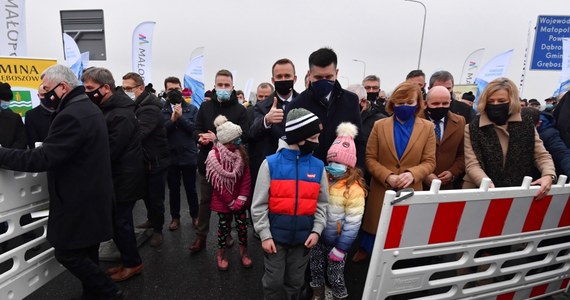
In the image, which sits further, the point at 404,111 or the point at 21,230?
the point at 404,111

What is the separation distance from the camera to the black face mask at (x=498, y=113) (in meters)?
2.36

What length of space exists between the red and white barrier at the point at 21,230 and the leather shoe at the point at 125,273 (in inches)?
21.7

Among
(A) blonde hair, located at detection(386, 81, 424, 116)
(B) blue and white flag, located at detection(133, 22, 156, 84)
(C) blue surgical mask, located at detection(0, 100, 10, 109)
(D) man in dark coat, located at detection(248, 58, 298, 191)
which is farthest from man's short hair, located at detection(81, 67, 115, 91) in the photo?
(B) blue and white flag, located at detection(133, 22, 156, 84)

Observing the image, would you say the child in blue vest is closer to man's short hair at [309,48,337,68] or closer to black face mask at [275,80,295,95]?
man's short hair at [309,48,337,68]

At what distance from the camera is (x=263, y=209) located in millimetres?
2025

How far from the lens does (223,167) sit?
2.84m

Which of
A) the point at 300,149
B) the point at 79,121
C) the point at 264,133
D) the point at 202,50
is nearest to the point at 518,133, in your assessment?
the point at 300,149

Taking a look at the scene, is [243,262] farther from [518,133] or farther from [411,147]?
[518,133]

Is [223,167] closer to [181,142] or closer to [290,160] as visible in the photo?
[290,160]

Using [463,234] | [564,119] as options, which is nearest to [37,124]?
[463,234]

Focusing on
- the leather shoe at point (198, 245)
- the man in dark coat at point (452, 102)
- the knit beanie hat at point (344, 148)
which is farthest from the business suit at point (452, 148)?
the leather shoe at point (198, 245)

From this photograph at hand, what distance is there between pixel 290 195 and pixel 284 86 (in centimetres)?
126

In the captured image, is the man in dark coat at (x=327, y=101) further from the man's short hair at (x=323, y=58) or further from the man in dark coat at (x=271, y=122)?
the man in dark coat at (x=271, y=122)

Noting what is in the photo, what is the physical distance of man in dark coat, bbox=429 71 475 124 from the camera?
3381 millimetres
